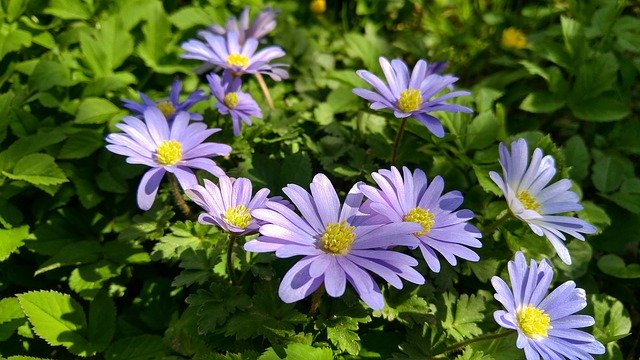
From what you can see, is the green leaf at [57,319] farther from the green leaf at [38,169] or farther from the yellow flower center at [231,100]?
the yellow flower center at [231,100]

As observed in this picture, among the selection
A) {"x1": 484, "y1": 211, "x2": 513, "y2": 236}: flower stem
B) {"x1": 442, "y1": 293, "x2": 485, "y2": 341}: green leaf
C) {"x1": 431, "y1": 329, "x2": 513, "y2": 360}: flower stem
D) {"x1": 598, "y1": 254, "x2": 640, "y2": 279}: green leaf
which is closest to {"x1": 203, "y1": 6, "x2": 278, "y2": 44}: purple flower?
{"x1": 484, "y1": 211, "x2": 513, "y2": 236}: flower stem

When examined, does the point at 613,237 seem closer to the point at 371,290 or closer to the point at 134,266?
the point at 371,290

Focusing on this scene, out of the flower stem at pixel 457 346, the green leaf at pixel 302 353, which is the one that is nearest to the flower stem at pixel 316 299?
the green leaf at pixel 302 353

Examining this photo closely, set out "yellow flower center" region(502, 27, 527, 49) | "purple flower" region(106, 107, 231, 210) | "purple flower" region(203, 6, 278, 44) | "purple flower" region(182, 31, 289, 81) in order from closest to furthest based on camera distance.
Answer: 1. "purple flower" region(106, 107, 231, 210)
2. "purple flower" region(182, 31, 289, 81)
3. "purple flower" region(203, 6, 278, 44)
4. "yellow flower center" region(502, 27, 527, 49)

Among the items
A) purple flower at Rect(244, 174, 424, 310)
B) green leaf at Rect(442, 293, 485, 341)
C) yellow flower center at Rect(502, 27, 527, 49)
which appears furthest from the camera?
yellow flower center at Rect(502, 27, 527, 49)

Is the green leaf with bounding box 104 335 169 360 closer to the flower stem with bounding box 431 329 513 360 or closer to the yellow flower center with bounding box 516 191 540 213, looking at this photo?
the flower stem with bounding box 431 329 513 360

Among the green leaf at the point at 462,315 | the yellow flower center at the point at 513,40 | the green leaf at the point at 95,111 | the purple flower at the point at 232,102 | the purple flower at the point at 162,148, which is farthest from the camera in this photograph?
the yellow flower center at the point at 513,40

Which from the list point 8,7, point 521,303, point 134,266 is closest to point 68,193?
point 134,266
